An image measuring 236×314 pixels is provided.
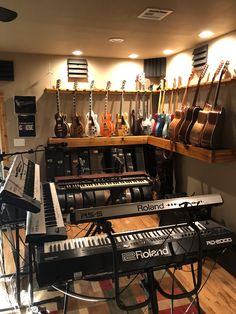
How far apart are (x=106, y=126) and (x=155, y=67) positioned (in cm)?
130

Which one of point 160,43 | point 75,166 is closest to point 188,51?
point 160,43

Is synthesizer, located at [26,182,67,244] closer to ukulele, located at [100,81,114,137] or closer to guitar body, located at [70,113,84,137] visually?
guitar body, located at [70,113,84,137]

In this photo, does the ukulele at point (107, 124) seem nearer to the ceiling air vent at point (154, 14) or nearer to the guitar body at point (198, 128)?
the guitar body at point (198, 128)

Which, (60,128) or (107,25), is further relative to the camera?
(60,128)

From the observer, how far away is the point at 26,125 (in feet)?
14.3

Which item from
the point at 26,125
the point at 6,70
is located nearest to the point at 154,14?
the point at 6,70

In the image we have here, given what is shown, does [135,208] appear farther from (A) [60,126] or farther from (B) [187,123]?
(A) [60,126]

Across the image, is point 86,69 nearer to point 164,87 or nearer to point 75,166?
point 164,87

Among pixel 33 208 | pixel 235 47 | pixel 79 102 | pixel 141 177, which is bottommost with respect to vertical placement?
pixel 141 177

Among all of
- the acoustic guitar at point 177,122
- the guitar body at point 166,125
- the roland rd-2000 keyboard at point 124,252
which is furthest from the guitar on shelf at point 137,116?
the roland rd-2000 keyboard at point 124,252

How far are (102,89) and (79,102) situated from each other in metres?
0.43

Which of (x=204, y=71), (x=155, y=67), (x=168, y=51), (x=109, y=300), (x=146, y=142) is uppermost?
(x=168, y=51)

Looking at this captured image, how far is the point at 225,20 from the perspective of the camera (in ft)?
8.36

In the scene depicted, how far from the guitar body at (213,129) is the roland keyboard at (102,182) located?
32.4 inches
